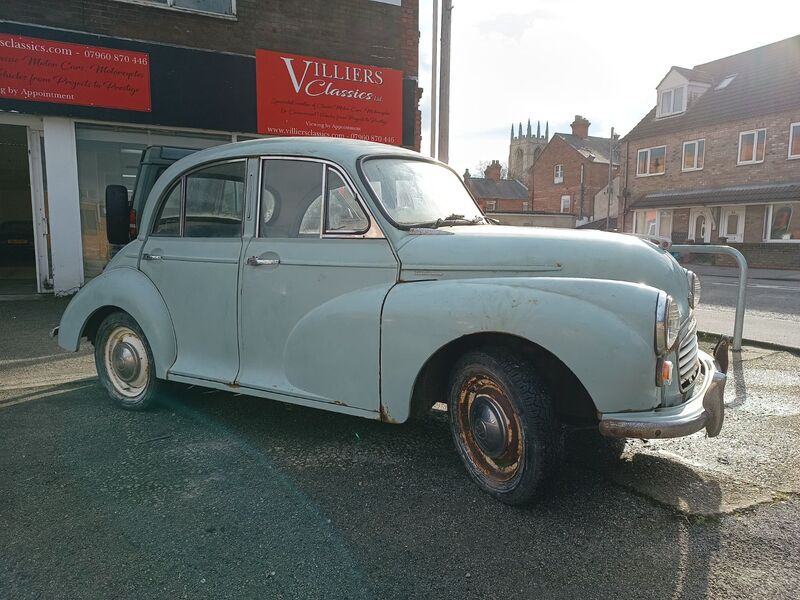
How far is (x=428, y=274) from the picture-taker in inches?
125

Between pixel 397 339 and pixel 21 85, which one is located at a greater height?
pixel 21 85

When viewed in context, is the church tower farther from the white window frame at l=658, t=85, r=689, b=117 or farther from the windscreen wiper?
the windscreen wiper

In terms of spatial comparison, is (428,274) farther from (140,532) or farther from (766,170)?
(766,170)

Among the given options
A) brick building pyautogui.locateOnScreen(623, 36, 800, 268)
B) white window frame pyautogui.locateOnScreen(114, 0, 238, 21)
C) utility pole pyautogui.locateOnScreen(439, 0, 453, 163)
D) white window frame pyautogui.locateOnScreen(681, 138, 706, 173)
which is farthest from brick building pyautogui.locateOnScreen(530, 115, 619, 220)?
white window frame pyautogui.locateOnScreen(114, 0, 238, 21)

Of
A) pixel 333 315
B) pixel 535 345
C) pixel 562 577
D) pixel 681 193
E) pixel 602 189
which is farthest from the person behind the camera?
pixel 602 189

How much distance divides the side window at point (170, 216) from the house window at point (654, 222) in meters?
29.6

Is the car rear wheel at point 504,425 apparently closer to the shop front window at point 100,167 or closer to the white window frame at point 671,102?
the shop front window at point 100,167

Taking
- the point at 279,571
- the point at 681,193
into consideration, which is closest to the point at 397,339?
the point at 279,571

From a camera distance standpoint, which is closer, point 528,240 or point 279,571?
point 279,571

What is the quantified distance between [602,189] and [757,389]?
1707 inches

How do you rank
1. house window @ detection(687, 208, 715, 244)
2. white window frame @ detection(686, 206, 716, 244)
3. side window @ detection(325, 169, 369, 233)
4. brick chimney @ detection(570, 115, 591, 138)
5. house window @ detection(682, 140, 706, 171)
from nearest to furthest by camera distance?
side window @ detection(325, 169, 369, 233) → white window frame @ detection(686, 206, 716, 244) → house window @ detection(687, 208, 715, 244) → house window @ detection(682, 140, 706, 171) → brick chimney @ detection(570, 115, 591, 138)

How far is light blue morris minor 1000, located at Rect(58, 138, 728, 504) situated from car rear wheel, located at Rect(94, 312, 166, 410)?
0.02 meters

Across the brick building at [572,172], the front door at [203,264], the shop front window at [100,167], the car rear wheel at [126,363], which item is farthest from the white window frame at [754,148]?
the car rear wheel at [126,363]

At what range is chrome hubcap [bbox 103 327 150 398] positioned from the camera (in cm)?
445
